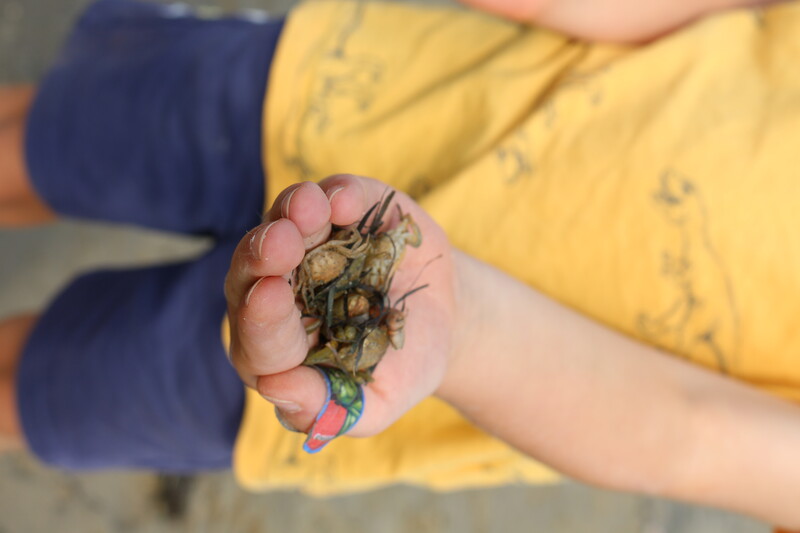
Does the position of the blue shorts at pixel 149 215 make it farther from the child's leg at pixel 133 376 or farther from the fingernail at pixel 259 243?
the fingernail at pixel 259 243

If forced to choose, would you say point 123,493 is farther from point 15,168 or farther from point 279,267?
point 279,267

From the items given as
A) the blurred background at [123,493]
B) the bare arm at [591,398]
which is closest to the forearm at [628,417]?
the bare arm at [591,398]

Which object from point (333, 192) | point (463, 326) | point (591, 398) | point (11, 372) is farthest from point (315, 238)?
point (11, 372)

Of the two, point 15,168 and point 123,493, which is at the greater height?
point 15,168

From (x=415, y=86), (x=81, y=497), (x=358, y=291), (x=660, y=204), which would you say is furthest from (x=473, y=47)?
(x=81, y=497)

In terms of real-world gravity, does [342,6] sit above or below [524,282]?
above

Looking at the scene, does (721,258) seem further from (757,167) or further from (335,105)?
(335,105)

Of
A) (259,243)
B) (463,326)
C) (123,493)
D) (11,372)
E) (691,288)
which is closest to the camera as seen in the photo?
(259,243)
